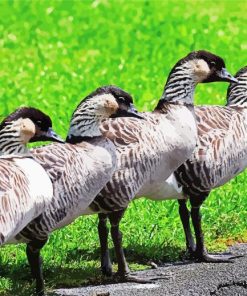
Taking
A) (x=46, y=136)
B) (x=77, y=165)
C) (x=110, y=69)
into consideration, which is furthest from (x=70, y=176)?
(x=110, y=69)

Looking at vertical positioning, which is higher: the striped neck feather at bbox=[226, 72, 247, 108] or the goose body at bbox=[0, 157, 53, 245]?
the striped neck feather at bbox=[226, 72, 247, 108]

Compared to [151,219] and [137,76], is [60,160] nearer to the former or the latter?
[151,219]

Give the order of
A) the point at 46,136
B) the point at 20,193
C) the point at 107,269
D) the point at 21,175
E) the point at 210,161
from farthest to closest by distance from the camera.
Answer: the point at 210,161
the point at 107,269
the point at 46,136
the point at 21,175
the point at 20,193

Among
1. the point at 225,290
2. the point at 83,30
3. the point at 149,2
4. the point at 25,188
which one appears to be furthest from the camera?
the point at 149,2

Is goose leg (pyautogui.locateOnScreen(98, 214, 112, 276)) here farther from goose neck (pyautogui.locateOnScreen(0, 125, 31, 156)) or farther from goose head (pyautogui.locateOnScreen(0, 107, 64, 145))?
goose neck (pyautogui.locateOnScreen(0, 125, 31, 156))

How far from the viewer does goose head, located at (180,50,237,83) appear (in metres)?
9.26

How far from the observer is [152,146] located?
882 cm

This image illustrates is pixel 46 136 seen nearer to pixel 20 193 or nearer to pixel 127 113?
pixel 20 193

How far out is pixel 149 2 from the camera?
65.8 feet

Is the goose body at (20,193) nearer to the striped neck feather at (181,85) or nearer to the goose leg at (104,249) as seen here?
the goose leg at (104,249)

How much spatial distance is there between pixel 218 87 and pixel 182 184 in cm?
612

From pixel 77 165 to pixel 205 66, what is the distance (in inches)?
64.4

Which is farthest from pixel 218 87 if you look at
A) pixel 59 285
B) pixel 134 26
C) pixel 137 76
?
pixel 59 285

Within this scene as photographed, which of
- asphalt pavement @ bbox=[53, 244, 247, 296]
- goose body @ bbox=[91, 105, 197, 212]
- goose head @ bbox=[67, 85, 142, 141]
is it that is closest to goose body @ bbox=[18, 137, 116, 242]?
goose head @ bbox=[67, 85, 142, 141]
